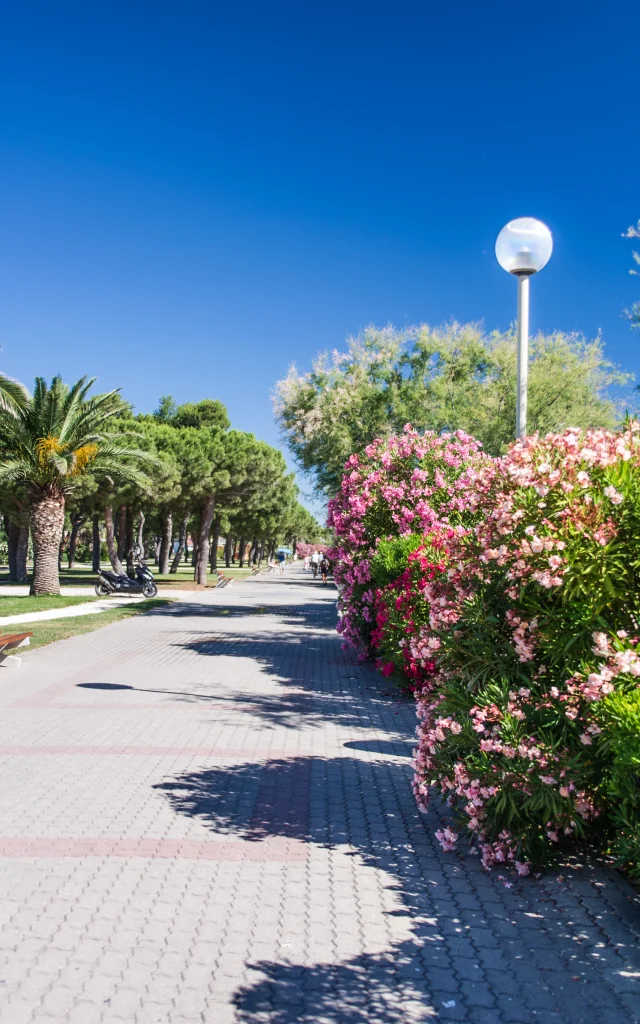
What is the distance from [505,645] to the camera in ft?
15.4

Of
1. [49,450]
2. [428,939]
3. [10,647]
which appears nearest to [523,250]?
[428,939]

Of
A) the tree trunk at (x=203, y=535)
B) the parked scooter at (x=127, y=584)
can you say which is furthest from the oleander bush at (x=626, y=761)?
the tree trunk at (x=203, y=535)

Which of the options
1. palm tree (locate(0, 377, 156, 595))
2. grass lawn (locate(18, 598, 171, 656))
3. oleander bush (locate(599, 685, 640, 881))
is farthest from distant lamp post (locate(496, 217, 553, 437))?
palm tree (locate(0, 377, 156, 595))

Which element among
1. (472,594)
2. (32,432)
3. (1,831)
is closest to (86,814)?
(1,831)

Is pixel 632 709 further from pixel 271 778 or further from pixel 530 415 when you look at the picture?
pixel 530 415

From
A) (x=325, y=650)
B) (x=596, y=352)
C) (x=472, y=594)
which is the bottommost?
(x=325, y=650)

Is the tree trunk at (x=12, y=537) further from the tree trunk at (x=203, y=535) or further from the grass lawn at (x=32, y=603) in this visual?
the grass lawn at (x=32, y=603)

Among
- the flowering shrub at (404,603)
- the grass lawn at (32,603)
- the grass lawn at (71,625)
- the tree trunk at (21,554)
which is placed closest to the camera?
the flowering shrub at (404,603)

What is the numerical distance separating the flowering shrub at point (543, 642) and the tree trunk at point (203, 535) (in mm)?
34546

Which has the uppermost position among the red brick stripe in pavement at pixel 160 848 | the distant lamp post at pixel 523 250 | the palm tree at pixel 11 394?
the palm tree at pixel 11 394

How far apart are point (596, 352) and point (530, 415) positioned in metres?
3.72

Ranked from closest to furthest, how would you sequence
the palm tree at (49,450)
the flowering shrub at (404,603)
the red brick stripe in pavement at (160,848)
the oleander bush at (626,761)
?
the oleander bush at (626,761), the red brick stripe in pavement at (160,848), the flowering shrub at (404,603), the palm tree at (49,450)

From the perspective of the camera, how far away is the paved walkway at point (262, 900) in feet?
10.5

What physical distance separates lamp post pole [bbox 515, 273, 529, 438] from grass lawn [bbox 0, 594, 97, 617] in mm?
16149
